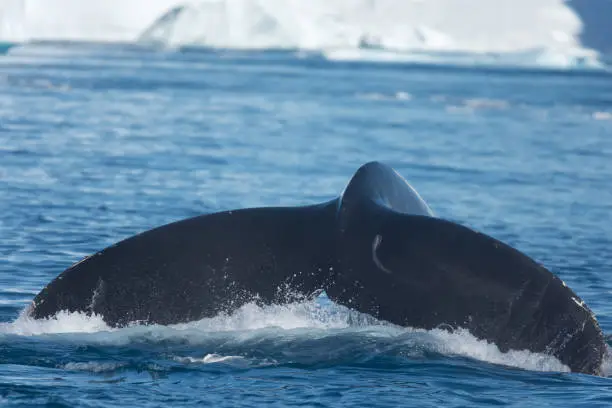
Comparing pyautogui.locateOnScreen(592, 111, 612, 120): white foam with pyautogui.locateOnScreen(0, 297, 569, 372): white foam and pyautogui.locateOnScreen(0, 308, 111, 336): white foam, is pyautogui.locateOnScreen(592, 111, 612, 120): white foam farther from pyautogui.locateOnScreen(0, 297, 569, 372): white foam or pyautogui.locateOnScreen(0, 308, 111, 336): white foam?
pyautogui.locateOnScreen(0, 308, 111, 336): white foam

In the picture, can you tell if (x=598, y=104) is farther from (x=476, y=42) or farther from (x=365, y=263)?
(x=476, y=42)

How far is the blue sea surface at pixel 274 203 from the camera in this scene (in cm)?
616

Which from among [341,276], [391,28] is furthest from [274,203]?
[391,28]

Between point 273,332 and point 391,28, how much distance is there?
8368cm

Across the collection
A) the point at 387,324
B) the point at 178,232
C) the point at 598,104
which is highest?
the point at 598,104

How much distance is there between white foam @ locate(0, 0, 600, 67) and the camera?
86125 mm

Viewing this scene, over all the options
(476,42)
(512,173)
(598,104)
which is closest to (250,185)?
(512,173)

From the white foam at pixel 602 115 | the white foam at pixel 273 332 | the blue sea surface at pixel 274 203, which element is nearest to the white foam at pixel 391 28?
the white foam at pixel 602 115

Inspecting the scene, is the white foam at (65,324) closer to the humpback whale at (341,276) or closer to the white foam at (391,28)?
the humpback whale at (341,276)

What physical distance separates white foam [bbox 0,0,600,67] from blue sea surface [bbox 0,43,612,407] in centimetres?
4520

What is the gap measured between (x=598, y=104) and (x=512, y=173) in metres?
23.3

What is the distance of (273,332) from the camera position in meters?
6.81

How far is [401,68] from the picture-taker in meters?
76.5

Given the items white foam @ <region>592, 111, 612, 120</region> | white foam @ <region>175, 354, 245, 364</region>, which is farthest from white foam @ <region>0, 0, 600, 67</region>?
white foam @ <region>175, 354, 245, 364</region>
